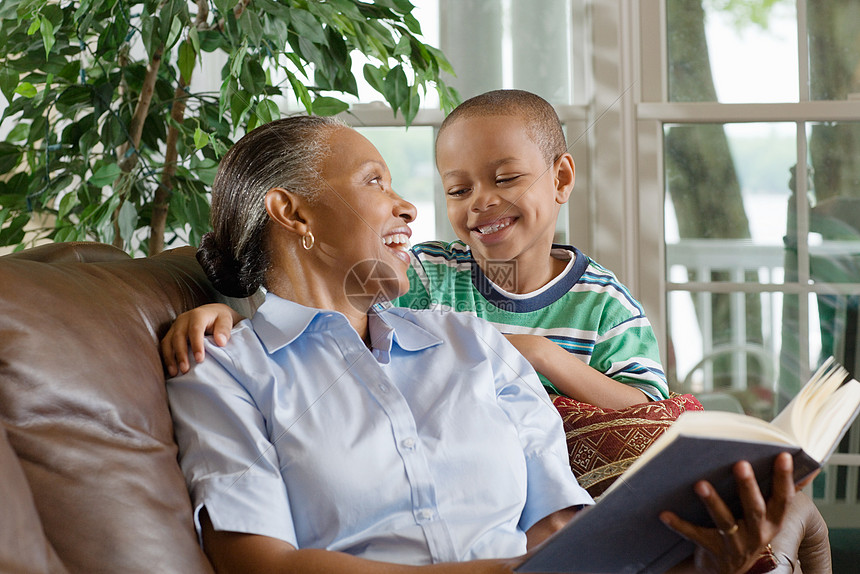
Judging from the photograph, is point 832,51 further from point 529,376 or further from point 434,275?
point 529,376

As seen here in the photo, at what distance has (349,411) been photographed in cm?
104

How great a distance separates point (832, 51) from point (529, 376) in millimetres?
1755

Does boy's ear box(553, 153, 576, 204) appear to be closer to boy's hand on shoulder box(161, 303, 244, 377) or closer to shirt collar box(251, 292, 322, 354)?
shirt collar box(251, 292, 322, 354)

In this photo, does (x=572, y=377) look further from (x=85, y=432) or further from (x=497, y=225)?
Answer: (x=85, y=432)

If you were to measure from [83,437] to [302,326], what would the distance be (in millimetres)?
344

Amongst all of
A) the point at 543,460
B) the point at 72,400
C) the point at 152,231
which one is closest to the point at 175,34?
the point at 152,231

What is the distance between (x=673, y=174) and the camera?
239 cm

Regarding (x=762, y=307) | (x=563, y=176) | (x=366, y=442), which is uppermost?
(x=563, y=176)

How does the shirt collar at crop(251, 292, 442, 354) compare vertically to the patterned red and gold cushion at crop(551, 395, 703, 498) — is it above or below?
above

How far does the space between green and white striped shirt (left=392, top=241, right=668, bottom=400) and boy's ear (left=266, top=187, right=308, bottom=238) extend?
1.49 feet

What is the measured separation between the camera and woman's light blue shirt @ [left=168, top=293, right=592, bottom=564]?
0.96m

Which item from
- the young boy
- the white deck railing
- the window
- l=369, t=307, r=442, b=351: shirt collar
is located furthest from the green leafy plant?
the white deck railing

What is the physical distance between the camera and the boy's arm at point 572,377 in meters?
1.35

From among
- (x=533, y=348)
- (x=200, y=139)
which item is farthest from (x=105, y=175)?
(x=533, y=348)
